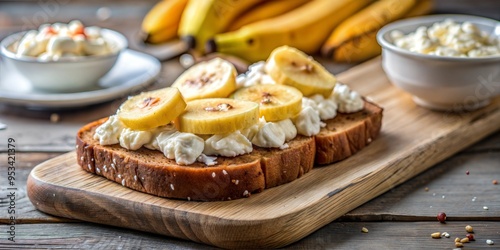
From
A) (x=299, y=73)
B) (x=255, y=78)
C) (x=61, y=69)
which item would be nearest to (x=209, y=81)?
(x=255, y=78)

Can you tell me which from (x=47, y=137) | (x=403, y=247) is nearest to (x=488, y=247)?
(x=403, y=247)

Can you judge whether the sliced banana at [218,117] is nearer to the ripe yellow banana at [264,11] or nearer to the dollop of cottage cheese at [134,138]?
the dollop of cottage cheese at [134,138]

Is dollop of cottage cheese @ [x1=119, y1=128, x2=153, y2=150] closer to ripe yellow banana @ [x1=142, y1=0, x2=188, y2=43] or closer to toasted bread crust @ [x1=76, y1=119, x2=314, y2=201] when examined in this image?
toasted bread crust @ [x1=76, y1=119, x2=314, y2=201]

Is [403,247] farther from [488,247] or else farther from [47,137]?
[47,137]

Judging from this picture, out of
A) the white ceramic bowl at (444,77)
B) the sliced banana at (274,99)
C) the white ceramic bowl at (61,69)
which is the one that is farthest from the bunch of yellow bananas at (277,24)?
the sliced banana at (274,99)

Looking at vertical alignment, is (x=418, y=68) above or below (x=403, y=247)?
above
